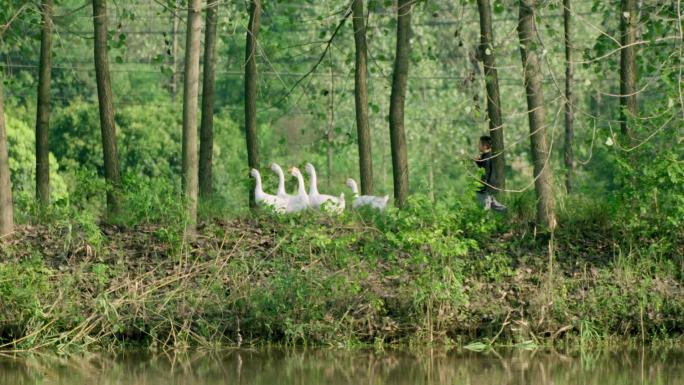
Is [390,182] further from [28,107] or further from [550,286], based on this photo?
[550,286]

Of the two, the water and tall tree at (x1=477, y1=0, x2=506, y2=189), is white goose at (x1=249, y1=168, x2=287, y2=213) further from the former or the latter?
the water

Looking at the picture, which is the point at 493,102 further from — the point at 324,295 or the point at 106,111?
the point at 106,111

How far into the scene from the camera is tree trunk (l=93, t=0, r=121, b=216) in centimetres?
2225

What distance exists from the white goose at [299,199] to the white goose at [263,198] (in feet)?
0.37

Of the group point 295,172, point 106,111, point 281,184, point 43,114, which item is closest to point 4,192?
point 106,111

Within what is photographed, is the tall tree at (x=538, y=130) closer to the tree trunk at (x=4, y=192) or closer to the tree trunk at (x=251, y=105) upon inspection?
the tree trunk at (x=251, y=105)

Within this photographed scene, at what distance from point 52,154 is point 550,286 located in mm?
34686

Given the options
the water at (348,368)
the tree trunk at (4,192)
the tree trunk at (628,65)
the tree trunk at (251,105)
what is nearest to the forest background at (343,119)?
the tree trunk at (628,65)

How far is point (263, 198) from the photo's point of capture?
74.4 feet

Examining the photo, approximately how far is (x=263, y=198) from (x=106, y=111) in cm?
293

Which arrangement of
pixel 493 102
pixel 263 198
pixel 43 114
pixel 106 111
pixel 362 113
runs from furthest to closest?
pixel 43 114 → pixel 362 113 → pixel 106 111 → pixel 263 198 → pixel 493 102

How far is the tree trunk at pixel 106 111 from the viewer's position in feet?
73.0

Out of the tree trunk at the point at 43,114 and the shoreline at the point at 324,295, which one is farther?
the tree trunk at the point at 43,114

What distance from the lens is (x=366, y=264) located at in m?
19.7
